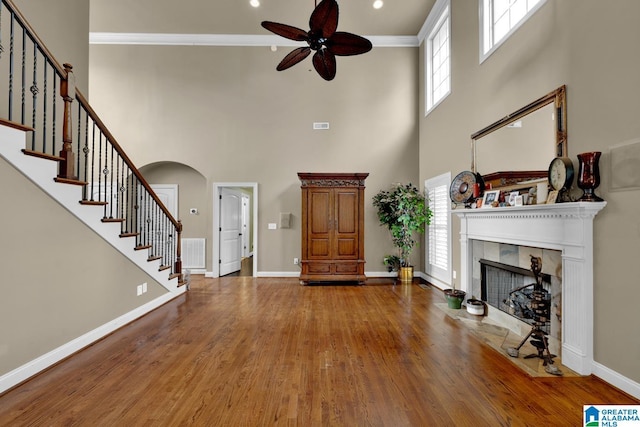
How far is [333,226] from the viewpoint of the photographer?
5930 mm

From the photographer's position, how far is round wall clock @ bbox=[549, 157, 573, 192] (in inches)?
99.9

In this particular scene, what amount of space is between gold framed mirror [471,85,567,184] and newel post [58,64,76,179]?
4653mm

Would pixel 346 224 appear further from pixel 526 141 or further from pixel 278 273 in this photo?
pixel 526 141

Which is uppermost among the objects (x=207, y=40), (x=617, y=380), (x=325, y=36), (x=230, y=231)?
(x=207, y=40)

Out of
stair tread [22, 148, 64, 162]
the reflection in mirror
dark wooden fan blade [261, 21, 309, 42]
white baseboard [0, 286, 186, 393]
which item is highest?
dark wooden fan blade [261, 21, 309, 42]

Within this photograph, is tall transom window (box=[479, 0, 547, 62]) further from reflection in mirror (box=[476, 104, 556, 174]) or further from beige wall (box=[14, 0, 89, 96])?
beige wall (box=[14, 0, 89, 96])

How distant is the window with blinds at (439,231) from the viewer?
208 inches

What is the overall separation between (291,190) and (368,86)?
292cm

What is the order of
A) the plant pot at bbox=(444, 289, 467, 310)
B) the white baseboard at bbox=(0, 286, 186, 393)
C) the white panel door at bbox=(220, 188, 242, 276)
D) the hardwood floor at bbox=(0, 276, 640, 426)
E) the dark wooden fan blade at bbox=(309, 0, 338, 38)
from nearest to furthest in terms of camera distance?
1. the hardwood floor at bbox=(0, 276, 640, 426)
2. the white baseboard at bbox=(0, 286, 186, 393)
3. the dark wooden fan blade at bbox=(309, 0, 338, 38)
4. the plant pot at bbox=(444, 289, 467, 310)
5. the white panel door at bbox=(220, 188, 242, 276)

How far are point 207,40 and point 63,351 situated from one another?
6.41 meters

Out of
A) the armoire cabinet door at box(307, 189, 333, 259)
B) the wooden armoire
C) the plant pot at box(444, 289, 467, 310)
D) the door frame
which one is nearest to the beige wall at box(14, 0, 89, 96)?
the door frame

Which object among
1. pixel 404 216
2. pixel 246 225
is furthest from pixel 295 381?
pixel 246 225

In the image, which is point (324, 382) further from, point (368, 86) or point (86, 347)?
point (368, 86)

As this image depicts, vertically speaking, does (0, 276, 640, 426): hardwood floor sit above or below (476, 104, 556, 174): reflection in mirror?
below
